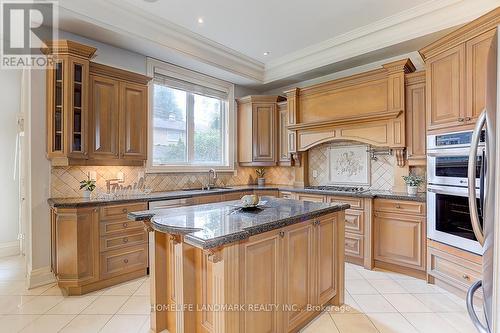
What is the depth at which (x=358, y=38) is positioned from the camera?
3.62 meters

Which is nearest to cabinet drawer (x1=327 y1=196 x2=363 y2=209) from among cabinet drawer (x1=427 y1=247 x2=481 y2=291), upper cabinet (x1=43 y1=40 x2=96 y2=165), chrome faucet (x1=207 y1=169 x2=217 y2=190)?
cabinet drawer (x1=427 y1=247 x2=481 y2=291)

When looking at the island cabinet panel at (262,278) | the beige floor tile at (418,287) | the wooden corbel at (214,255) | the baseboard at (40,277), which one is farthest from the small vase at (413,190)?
the baseboard at (40,277)

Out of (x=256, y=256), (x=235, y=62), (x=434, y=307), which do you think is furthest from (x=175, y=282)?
(x=235, y=62)

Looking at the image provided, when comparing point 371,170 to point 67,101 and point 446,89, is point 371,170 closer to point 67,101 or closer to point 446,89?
point 446,89

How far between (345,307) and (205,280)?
1484 mm

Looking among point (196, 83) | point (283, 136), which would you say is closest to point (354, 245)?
point (283, 136)

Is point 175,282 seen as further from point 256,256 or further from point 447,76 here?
point 447,76

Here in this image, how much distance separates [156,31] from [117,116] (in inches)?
48.4

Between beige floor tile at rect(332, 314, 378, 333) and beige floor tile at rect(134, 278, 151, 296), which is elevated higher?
beige floor tile at rect(332, 314, 378, 333)

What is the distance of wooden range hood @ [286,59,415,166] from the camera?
3430 millimetres

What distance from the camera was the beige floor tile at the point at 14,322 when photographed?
7.02ft

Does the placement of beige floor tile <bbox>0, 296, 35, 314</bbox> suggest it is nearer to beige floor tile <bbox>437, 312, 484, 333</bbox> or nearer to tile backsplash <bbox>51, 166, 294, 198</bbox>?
tile backsplash <bbox>51, 166, 294, 198</bbox>

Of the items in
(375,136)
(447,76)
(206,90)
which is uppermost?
(206,90)

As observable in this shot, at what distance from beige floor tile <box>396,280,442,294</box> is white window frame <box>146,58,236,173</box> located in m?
3.22
